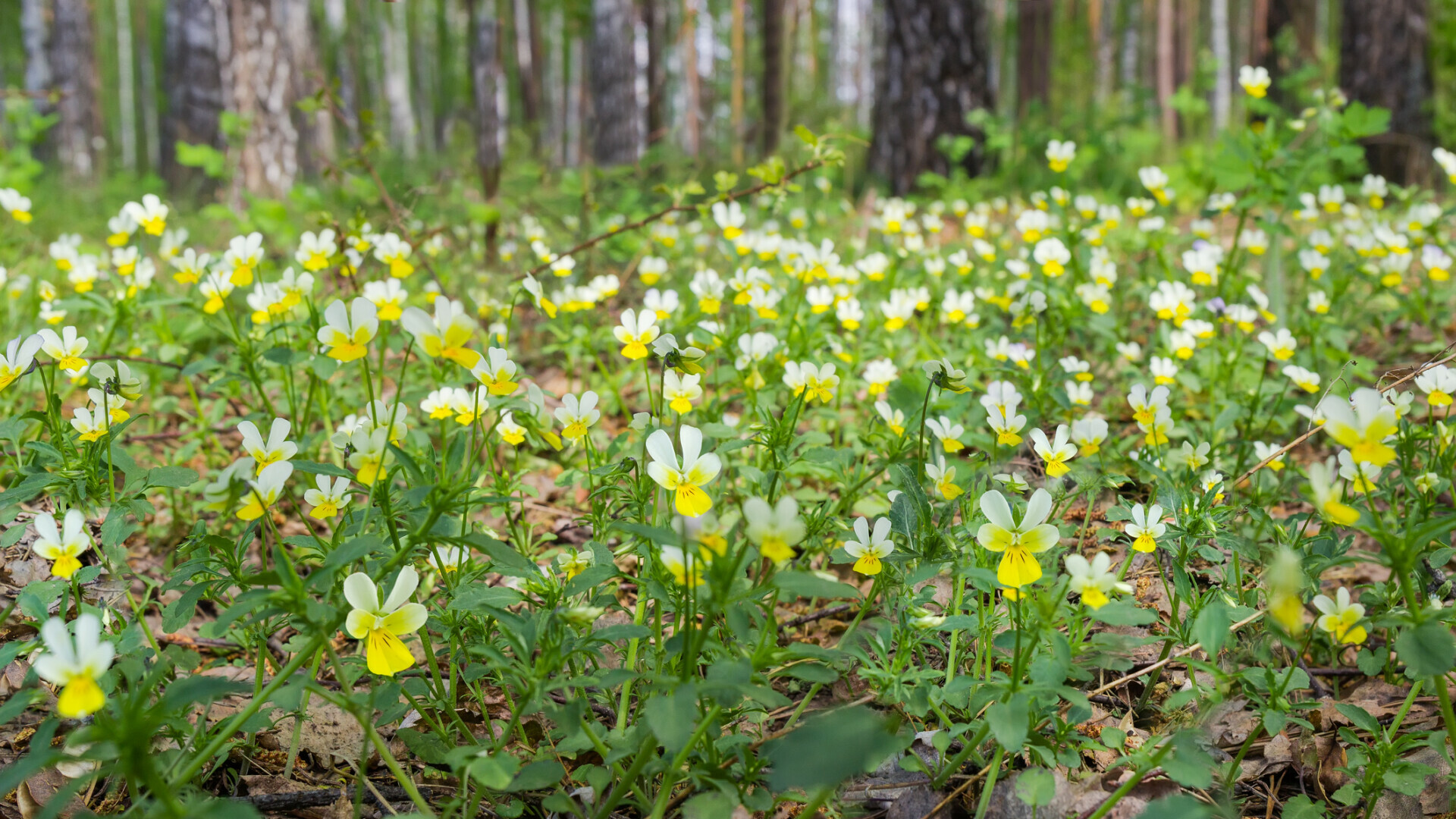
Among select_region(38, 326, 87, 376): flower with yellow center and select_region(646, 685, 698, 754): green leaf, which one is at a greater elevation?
select_region(38, 326, 87, 376): flower with yellow center

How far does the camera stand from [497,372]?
4.60 ft

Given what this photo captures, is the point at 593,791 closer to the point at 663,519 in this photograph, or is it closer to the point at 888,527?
the point at 663,519

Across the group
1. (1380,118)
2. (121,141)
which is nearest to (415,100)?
(121,141)

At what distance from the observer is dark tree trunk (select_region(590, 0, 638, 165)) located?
7.27 m

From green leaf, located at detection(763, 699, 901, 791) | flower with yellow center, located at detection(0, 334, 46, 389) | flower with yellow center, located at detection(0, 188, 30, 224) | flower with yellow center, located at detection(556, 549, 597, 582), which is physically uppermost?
flower with yellow center, located at detection(0, 188, 30, 224)

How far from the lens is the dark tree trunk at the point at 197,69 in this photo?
6.06m

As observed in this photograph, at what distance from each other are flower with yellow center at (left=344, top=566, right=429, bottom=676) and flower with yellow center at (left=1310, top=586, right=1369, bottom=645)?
1.24m

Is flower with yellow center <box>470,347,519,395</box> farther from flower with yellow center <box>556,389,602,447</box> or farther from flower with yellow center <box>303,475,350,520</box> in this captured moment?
flower with yellow center <box>303,475,350,520</box>

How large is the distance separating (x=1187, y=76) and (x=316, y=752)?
25757 mm

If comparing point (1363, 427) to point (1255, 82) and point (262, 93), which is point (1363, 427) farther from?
point (262, 93)

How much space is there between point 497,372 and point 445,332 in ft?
0.91

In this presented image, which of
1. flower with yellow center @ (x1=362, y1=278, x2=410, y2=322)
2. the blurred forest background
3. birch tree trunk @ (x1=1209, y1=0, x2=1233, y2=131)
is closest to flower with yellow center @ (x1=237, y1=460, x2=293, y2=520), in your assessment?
flower with yellow center @ (x1=362, y1=278, x2=410, y2=322)

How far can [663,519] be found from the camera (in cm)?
155

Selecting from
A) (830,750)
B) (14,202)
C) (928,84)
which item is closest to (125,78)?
(928,84)
